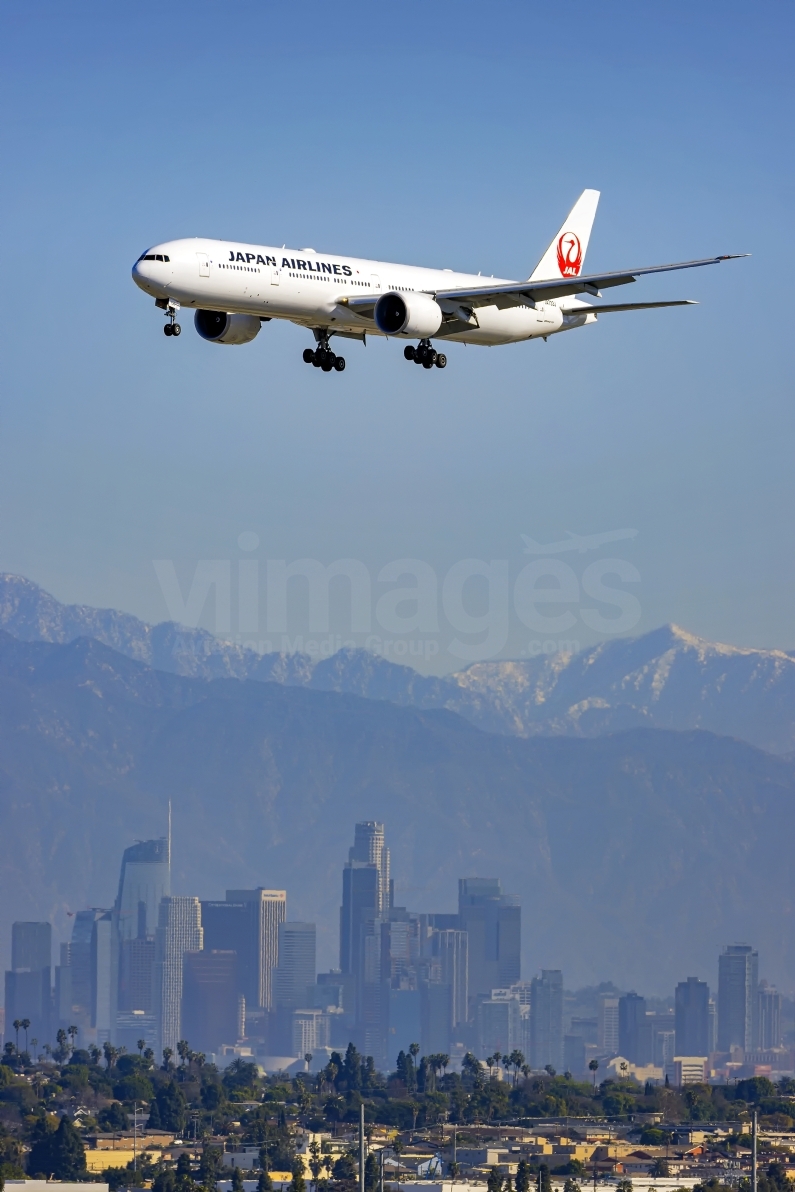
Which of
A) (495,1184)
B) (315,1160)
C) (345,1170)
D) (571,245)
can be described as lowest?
(315,1160)

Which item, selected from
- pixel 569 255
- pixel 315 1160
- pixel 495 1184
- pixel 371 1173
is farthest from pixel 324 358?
pixel 315 1160

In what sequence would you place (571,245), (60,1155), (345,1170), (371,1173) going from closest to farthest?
(571,245) < (371,1173) < (345,1170) < (60,1155)

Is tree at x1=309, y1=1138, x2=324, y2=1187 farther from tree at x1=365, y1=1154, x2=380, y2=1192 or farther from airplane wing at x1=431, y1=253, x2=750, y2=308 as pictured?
airplane wing at x1=431, y1=253, x2=750, y2=308

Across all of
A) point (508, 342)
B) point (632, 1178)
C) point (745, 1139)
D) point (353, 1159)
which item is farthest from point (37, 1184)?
point (508, 342)

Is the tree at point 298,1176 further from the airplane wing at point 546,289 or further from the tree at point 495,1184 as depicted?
the airplane wing at point 546,289

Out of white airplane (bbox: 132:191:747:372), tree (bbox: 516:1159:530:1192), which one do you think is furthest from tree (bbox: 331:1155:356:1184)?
white airplane (bbox: 132:191:747:372)

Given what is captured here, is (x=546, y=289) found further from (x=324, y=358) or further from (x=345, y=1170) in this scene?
(x=345, y=1170)

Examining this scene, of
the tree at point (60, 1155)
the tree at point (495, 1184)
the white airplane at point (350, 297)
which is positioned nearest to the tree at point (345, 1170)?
the tree at point (60, 1155)

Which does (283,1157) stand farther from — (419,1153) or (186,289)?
(186,289)
